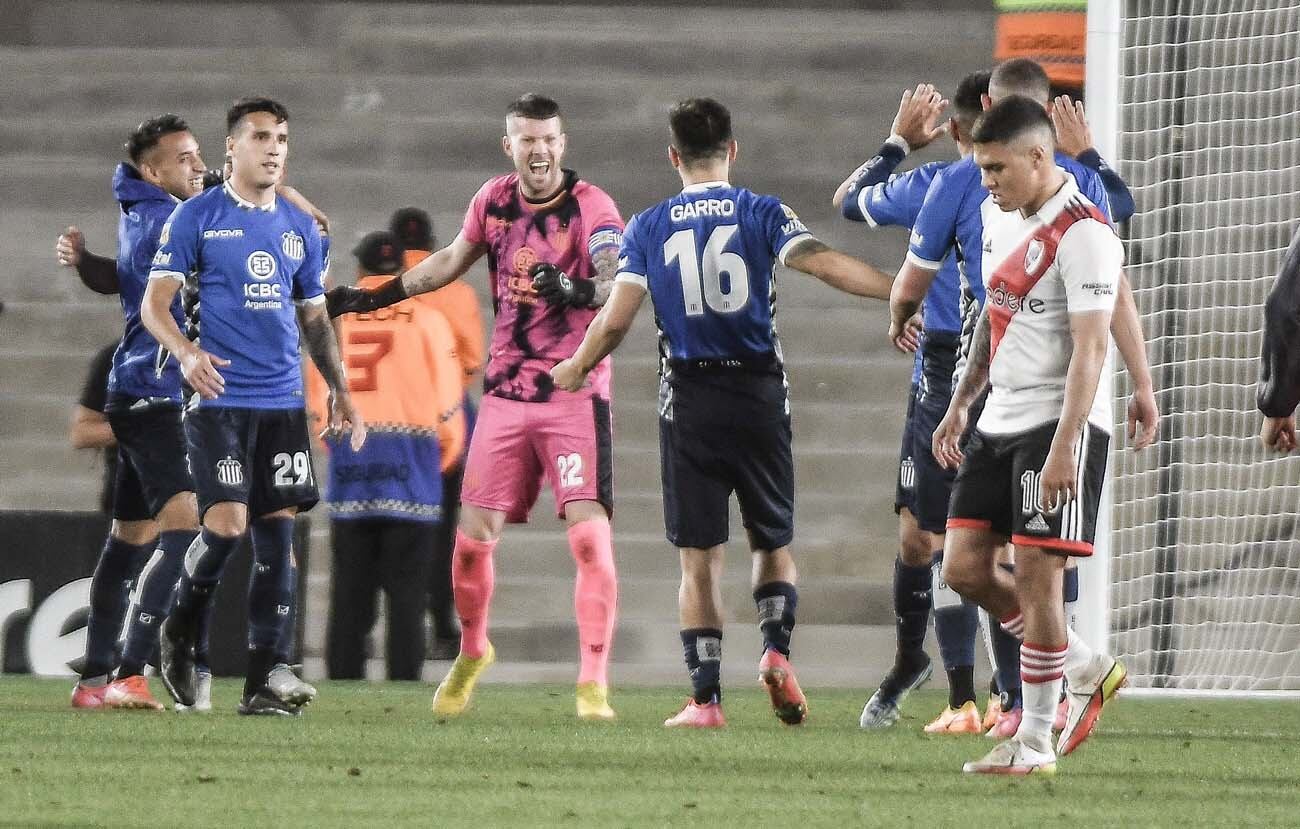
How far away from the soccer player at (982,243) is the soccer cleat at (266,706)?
223cm

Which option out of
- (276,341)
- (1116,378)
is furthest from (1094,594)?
(276,341)

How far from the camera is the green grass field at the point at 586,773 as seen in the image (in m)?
4.61

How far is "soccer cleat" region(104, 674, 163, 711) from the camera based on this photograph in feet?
24.2

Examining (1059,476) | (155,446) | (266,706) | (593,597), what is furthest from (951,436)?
(155,446)

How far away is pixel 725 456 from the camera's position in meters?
6.96

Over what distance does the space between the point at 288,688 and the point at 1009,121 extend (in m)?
3.09

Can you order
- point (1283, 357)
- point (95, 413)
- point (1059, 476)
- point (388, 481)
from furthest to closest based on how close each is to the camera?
point (388, 481) → point (95, 413) → point (1283, 357) → point (1059, 476)

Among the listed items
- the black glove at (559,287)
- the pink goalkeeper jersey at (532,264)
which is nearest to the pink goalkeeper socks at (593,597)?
the pink goalkeeper jersey at (532,264)

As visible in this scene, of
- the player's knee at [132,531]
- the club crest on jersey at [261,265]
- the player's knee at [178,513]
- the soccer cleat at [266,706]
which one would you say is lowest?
the soccer cleat at [266,706]

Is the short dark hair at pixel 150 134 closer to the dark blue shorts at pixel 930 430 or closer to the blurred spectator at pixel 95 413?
the blurred spectator at pixel 95 413

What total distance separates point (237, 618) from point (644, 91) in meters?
5.35

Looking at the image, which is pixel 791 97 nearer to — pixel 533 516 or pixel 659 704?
pixel 533 516

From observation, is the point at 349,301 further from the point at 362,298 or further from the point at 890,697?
the point at 890,697

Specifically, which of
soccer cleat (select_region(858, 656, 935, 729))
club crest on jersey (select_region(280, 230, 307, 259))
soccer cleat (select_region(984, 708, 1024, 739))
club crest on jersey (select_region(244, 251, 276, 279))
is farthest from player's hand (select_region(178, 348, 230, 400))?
soccer cleat (select_region(984, 708, 1024, 739))
